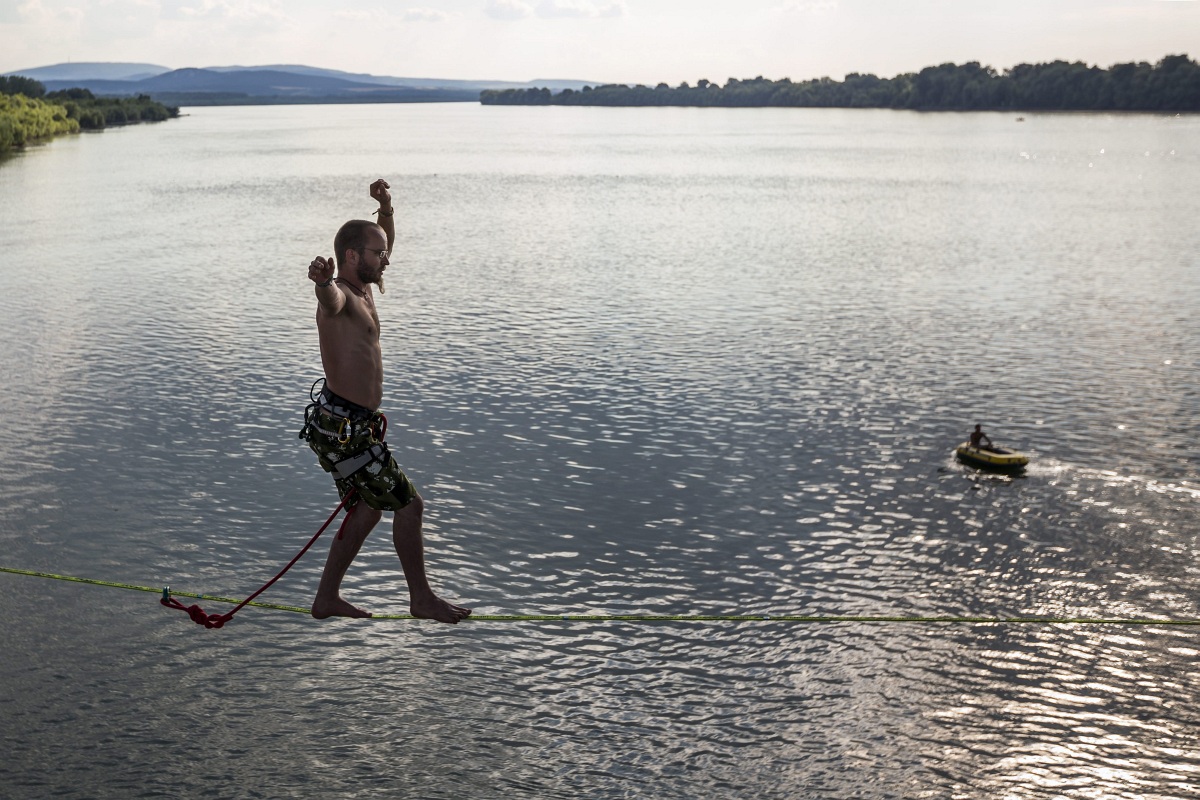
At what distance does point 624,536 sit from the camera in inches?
936

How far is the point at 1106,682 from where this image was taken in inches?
722

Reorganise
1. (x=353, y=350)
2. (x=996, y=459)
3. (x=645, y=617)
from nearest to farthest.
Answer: (x=353, y=350) < (x=645, y=617) < (x=996, y=459)

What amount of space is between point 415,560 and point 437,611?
25.2 inches

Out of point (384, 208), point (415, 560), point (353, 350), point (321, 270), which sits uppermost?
point (384, 208)

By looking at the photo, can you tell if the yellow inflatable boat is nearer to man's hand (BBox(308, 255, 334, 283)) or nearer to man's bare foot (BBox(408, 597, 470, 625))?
man's bare foot (BBox(408, 597, 470, 625))

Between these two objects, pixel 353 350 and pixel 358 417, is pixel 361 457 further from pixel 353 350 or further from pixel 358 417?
pixel 353 350

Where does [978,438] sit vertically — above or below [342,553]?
below

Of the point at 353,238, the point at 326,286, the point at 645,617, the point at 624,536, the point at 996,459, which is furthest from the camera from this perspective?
the point at 996,459

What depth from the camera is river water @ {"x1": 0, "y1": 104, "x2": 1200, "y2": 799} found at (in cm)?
1638

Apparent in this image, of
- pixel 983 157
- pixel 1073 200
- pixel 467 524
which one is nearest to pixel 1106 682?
pixel 467 524

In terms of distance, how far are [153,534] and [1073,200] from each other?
9041cm

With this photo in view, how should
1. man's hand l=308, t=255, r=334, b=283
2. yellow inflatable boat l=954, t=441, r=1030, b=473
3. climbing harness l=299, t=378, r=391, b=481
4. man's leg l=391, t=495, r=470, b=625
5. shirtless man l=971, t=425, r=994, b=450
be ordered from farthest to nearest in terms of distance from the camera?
1. shirtless man l=971, t=425, r=994, b=450
2. yellow inflatable boat l=954, t=441, r=1030, b=473
3. man's leg l=391, t=495, r=470, b=625
4. climbing harness l=299, t=378, r=391, b=481
5. man's hand l=308, t=255, r=334, b=283

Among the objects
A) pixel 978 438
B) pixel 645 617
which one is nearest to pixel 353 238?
pixel 645 617

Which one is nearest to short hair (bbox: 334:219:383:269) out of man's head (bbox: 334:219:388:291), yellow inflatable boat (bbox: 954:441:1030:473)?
man's head (bbox: 334:219:388:291)
